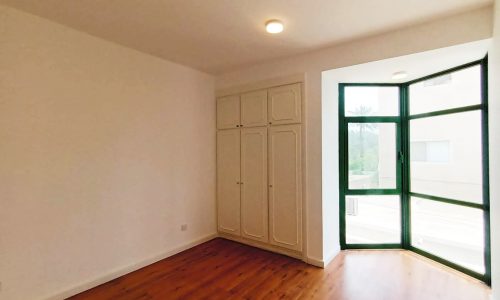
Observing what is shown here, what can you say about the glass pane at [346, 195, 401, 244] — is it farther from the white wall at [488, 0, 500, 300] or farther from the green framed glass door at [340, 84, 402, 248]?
the white wall at [488, 0, 500, 300]

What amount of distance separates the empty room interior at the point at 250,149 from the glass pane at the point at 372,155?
0.02 metres

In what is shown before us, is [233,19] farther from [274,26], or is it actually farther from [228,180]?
[228,180]

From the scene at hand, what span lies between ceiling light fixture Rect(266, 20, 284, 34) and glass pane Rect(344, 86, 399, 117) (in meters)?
1.65

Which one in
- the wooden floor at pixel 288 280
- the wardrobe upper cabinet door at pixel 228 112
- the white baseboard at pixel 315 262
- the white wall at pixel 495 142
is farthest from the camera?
the wardrobe upper cabinet door at pixel 228 112

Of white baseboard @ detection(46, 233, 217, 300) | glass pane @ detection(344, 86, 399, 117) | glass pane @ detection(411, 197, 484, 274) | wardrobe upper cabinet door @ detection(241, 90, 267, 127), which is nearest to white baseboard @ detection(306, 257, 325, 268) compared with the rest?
glass pane @ detection(411, 197, 484, 274)

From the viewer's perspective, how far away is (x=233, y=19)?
2256 mm

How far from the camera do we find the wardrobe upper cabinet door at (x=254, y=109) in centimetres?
342

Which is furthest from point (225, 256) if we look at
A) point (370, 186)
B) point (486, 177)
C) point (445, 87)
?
point (445, 87)

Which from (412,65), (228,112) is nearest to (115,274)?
(228,112)

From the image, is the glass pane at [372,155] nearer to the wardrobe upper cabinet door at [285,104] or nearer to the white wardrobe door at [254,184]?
the wardrobe upper cabinet door at [285,104]

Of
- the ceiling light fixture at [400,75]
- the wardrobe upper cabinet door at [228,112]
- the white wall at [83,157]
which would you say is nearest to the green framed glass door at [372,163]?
the ceiling light fixture at [400,75]

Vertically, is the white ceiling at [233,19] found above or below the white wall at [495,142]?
above

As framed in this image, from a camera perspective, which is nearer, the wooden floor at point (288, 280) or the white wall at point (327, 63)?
the white wall at point (327, 63)

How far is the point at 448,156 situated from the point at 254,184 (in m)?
2.47
